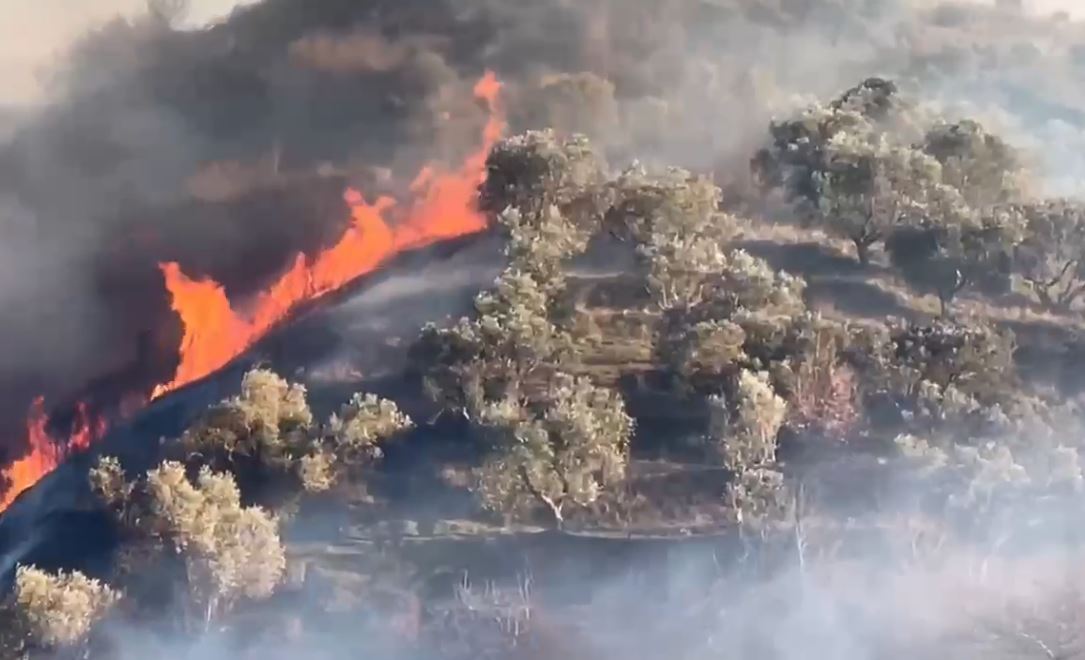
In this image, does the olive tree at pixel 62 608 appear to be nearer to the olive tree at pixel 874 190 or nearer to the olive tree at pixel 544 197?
the olive tree at pixel 544 197

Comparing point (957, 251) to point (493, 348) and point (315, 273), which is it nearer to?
point (493, 348)

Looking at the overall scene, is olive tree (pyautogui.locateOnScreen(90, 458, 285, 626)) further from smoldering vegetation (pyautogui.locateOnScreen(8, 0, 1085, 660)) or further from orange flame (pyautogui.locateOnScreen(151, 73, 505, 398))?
orange flame (pyautogui.locateOnScreen(151, 73, 505, 398))

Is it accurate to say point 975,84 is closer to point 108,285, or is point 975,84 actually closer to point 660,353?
point 660,353

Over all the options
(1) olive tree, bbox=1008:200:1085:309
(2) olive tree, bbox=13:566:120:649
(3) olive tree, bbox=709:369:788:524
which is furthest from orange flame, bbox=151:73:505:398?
(1) olive tree, bbox=1008:200:1085:309

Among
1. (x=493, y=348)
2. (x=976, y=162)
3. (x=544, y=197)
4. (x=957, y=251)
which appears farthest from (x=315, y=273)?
(x=976, y=162)

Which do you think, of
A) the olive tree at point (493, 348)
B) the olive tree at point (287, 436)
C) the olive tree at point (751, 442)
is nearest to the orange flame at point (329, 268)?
the olive tree at point (287, 436)

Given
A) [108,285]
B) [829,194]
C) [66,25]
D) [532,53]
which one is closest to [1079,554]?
[829,194]
